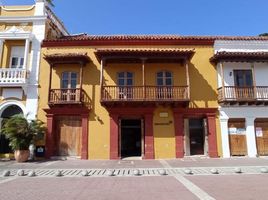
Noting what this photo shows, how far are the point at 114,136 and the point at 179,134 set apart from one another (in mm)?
4368

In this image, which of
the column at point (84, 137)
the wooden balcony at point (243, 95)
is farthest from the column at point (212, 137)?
the column at point (84, 137)

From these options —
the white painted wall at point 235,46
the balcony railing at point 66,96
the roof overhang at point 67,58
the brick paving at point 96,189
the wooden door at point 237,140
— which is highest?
the white painted wall at point 235,46

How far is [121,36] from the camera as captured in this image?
60.5ft

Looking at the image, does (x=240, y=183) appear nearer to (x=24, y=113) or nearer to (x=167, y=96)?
(x=167, y=96)

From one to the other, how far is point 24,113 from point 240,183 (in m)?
14.4

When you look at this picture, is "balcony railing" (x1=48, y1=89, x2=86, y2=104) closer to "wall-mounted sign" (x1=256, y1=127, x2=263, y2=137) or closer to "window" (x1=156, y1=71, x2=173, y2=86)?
"window" (x1=156, y1=71, x2=173, y2=86)

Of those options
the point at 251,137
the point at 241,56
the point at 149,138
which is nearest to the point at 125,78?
the point at 149,138

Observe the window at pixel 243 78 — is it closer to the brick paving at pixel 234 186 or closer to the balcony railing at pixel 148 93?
the balcony railing at pixel 148 93

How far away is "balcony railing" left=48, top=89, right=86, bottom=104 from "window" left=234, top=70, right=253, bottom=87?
10.9 meters

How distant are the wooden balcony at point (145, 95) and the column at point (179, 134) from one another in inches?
48.8

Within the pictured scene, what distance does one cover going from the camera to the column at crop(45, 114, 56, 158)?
16.8m

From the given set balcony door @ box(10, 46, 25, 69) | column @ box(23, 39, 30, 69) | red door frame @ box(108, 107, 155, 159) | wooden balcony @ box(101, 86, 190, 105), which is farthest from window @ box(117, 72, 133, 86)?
balcony door @ box(10, 46, 25, 69)

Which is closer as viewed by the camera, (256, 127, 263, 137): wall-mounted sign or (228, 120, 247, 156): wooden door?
(228, 120, 247, 156): wooden door

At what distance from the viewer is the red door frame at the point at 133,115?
1669 cm
